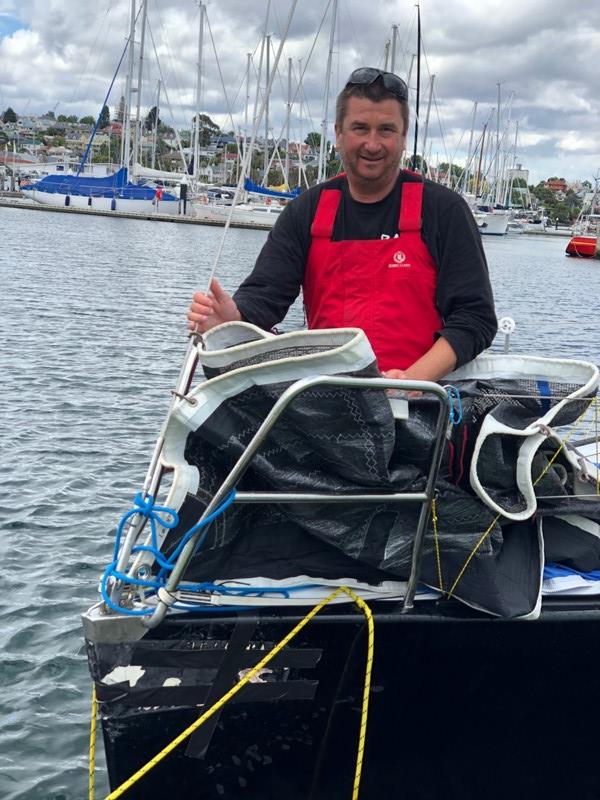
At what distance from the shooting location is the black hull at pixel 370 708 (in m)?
3.08

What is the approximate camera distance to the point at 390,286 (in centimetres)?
398

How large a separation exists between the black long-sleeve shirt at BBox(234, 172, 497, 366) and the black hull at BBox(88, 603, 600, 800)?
1.16 m

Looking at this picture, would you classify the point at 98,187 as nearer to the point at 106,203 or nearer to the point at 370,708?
the point at 106,203

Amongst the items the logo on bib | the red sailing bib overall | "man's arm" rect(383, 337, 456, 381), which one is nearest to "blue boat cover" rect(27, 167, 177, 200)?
the red sailing bib overall

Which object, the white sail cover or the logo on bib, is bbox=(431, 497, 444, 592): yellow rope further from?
the logo on bib

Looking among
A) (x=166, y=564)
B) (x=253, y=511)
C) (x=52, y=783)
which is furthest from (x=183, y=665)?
(x=52, y=783)

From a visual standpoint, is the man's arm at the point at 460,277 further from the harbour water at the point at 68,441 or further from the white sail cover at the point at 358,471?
the harbour water at the point at 68,441

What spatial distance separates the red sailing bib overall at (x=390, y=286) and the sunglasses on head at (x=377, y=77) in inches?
15.1

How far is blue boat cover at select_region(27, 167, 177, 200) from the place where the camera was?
74.6 meters

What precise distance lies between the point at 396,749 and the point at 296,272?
80.6 inches

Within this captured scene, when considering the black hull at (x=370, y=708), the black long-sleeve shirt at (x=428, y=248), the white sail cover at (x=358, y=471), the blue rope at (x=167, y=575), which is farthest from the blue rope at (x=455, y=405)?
the blue rope at (x=167, y=575)

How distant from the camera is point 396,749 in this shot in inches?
132

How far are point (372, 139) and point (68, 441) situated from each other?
7438 millimetres

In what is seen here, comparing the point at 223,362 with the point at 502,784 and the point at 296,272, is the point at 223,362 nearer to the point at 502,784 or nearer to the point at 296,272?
the point at 296,272
